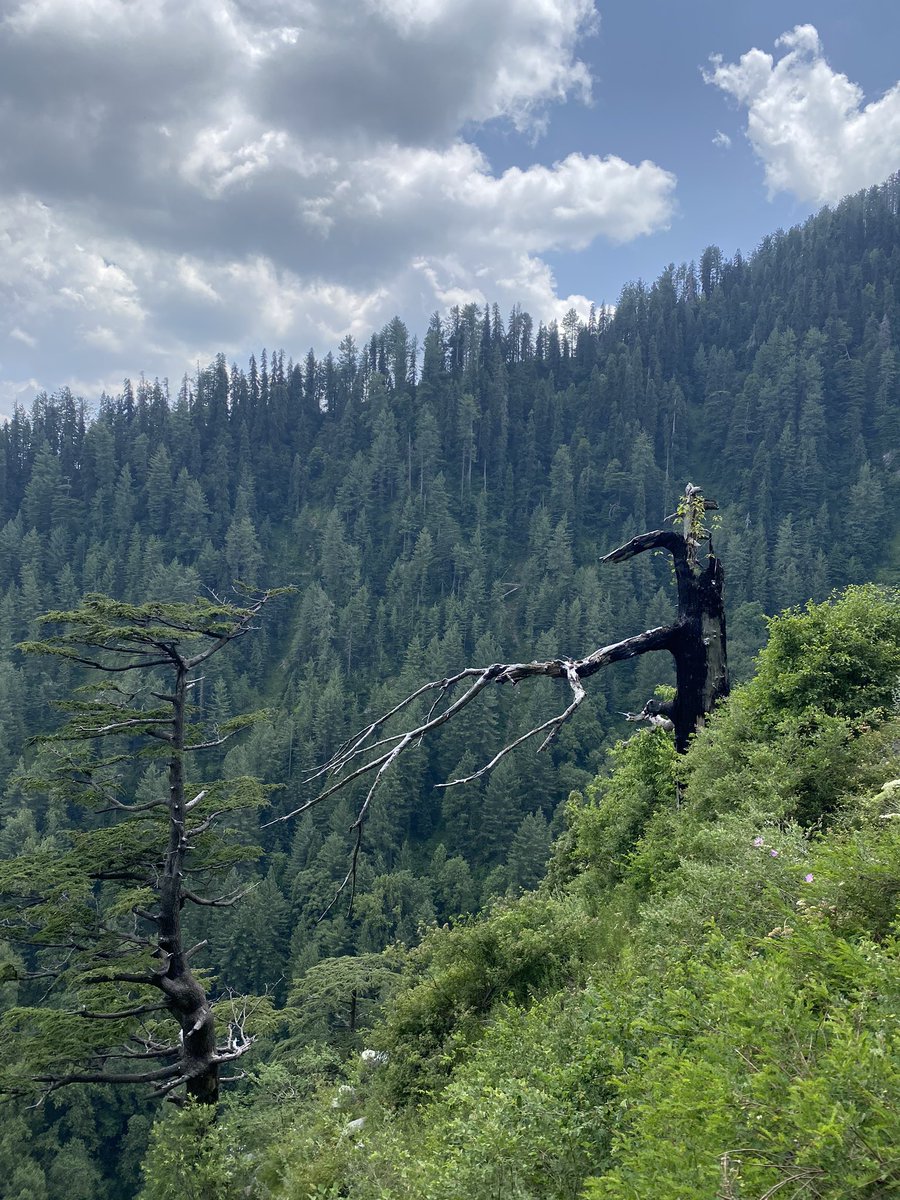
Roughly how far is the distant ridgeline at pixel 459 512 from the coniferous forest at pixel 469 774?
0.69 m

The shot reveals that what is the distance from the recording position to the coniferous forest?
4.32 meters

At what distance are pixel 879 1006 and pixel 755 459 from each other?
12661 centimetres

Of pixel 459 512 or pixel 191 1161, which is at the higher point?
pixel 459 512

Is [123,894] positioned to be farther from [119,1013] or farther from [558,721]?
[558,721]

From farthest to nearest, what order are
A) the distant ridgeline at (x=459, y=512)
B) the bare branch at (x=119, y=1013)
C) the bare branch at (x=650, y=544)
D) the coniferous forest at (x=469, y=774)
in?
the distant ridgeline at (x=459, y=512)
the bare branch at (x=119, y=1013)
the bare branch at (x=650, y=544)
the coniferous forest at (x=469, y=774)

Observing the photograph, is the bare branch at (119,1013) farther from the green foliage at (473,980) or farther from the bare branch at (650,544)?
the bare branch at (650,544)

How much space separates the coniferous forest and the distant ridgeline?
27.0 inches

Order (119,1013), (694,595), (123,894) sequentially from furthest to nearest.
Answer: (123,894), (119,1013), (694,595)

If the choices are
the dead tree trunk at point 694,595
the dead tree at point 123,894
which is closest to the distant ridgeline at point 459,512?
the dead tree at point 123,894

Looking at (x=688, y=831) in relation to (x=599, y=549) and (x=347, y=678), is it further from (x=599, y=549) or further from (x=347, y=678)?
(x=599, y=549)

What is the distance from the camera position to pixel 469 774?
2498 cm

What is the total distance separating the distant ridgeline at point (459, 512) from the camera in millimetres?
70750

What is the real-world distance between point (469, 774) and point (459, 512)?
9898 cm

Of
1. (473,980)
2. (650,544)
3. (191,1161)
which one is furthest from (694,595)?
(191,1161)
